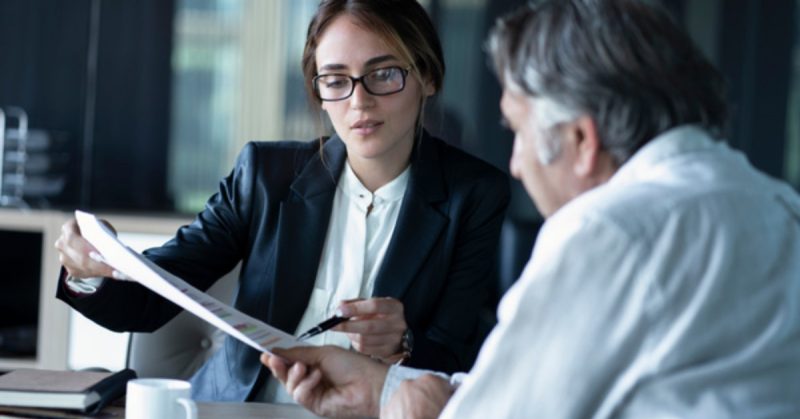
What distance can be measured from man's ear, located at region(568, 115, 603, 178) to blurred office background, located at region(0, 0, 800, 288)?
3053 mm

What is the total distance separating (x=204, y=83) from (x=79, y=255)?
2.77 metres

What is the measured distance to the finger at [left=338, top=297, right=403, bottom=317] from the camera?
1.74 meters

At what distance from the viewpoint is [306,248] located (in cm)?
203

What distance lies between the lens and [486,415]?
3.50 feet

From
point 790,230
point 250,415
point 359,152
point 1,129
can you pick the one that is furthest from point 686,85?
point 1,129

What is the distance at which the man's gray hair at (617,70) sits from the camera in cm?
112

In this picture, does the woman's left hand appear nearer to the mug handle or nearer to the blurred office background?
the mug handle

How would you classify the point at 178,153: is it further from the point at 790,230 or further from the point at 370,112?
the point at 790,230

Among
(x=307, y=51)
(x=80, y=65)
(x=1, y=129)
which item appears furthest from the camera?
(x=80, y=65)

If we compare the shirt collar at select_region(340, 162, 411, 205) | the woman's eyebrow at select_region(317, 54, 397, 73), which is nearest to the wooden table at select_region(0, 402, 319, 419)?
the shirt collar at select_region(340, 162, 411, 205)

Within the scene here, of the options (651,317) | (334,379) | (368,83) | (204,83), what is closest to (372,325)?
(334,379)

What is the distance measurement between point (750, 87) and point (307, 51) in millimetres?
2888

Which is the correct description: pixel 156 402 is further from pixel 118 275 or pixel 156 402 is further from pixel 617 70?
pixel 617 70

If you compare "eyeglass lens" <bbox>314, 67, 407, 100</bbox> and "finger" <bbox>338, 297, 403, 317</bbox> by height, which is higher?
"eyeglass lens" <bbox>314, 67, 407, 100</bbox>
